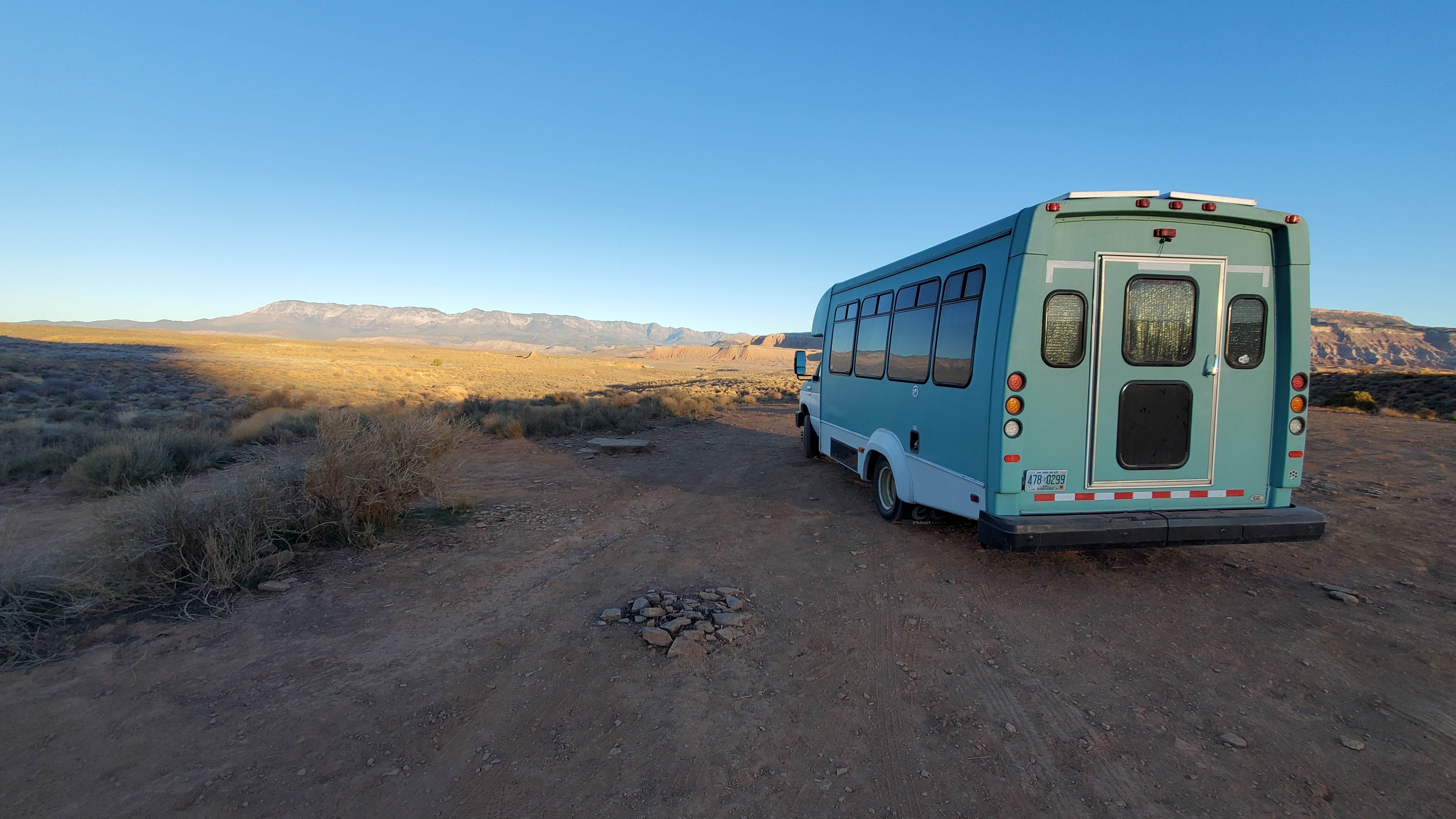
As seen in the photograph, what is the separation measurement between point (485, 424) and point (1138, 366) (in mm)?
12775

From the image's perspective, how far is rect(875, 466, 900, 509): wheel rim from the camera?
687 cm

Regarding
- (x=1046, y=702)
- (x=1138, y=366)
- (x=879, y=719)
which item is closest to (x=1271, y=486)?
(x=1138, y=366)

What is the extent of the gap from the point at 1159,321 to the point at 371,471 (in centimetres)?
718

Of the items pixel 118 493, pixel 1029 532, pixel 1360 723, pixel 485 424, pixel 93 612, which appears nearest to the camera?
pixel 1360 723

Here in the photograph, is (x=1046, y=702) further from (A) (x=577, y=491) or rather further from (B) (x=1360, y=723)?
(A) (x=577, y=491)

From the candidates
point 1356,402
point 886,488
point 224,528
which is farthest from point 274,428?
point 1356,402

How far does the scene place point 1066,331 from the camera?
4.84 m

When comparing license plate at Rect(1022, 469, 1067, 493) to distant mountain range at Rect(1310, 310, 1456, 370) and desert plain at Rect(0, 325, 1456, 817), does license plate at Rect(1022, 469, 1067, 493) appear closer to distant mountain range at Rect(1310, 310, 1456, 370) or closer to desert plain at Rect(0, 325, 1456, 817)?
desert plain at Rect(0, 325, 1456, 817)

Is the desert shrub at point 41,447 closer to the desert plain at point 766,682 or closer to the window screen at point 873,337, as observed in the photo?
the desert plain at point 766,682

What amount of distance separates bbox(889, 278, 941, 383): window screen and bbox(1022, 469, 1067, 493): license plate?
1.48 meters

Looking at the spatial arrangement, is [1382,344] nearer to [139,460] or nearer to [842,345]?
[842,345]

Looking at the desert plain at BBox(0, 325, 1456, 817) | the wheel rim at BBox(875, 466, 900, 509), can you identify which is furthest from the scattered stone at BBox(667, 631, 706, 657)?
the wheel rim at BBox(875, 466, 900, 509)

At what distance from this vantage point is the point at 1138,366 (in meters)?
4.94

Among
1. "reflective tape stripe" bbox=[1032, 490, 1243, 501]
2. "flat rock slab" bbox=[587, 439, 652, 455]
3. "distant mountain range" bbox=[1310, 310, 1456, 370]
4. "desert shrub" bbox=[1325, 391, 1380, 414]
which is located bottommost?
"flat rock slab" bbox=[587, 439, 652, 455]
